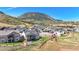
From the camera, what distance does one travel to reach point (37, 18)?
2725mm

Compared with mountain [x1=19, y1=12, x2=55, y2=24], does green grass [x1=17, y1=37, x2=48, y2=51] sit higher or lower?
lower

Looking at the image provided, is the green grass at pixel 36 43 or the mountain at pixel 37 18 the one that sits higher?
the mountain at pixel 37 18

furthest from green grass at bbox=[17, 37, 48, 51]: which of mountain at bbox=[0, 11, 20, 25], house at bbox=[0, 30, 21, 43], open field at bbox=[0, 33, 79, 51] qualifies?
mountain at bbox=[0, 11, 20, 25]

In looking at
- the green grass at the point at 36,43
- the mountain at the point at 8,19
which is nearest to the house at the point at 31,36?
the green grass at the point at 36,43

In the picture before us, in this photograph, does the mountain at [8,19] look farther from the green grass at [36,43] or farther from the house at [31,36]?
the green grass at [36,43]

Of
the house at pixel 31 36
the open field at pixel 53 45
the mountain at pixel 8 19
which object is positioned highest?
the mountain at pixel 8 19

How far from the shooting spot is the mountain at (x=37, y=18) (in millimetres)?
2695

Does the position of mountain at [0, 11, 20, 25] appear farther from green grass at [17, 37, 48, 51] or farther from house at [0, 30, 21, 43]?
green grass at [17, 37, 48, 51]

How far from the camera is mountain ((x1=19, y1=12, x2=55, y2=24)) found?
2.70m

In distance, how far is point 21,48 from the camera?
270 centimetres

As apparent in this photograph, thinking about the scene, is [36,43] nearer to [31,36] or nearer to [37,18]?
[31,36]
